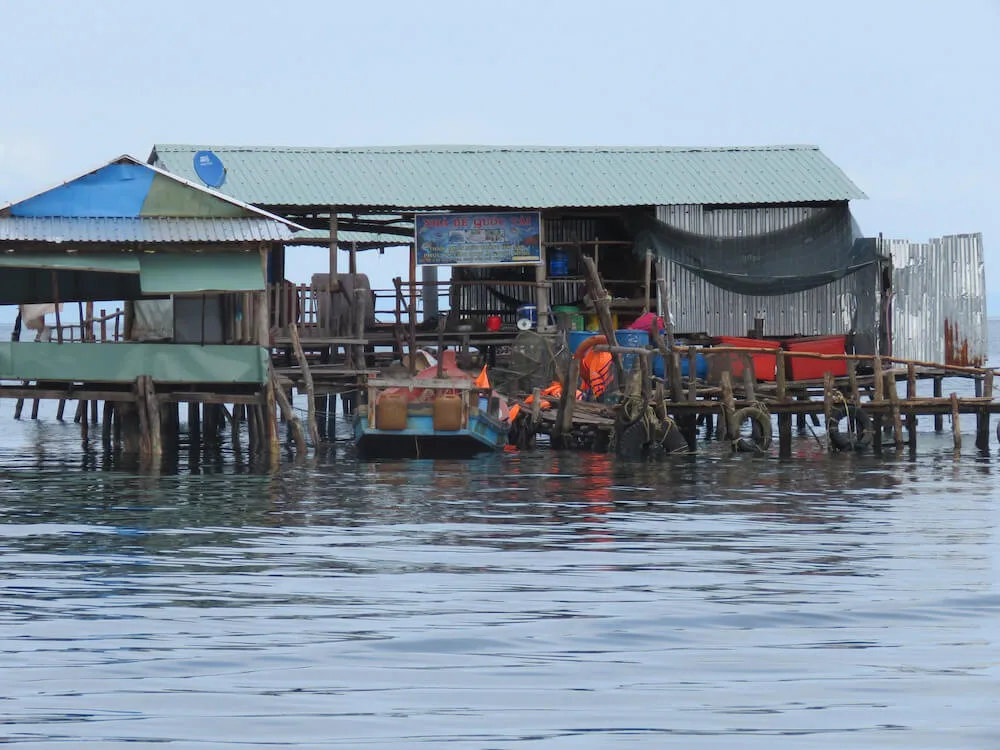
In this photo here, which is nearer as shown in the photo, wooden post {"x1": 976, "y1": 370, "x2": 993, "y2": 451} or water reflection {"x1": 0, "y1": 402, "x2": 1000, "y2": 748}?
water reflection {"x1": 0, "y1": 402, "x2": 1000, "y2": 748}

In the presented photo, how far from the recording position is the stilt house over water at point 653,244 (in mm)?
32719

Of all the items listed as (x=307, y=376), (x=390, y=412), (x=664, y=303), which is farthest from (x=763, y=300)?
(x=307, y=376)

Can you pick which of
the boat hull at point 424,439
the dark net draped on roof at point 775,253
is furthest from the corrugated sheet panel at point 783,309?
the boat hull at point 424,439

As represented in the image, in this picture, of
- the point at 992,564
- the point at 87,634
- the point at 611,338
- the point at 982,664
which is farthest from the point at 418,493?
the point at 982,664

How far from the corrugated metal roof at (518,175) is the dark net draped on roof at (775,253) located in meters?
0.63

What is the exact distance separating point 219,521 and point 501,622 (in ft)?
24.6

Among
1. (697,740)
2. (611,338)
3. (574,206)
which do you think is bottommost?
(697,740)

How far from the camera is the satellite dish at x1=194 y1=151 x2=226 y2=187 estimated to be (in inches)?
1192

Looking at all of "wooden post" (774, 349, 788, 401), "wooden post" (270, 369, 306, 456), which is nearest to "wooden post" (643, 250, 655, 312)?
"wooden post" (774, 349, 788, 401)

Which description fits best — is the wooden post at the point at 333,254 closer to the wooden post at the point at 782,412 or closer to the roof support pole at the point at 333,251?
the roof support pole at the point at 333,251

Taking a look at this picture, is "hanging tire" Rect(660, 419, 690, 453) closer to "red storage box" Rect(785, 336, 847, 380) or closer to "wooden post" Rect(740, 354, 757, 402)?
"wooden post" Rect(740, 354, 757, 402)

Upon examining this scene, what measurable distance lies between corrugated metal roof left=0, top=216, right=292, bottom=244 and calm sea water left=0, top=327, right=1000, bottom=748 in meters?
5.17

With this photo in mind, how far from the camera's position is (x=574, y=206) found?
107ft

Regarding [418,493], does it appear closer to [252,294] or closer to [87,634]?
[252,294]
